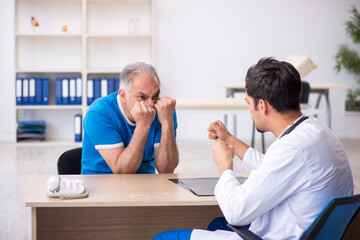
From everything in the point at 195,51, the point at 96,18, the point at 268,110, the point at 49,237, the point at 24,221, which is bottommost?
the point at 24,221

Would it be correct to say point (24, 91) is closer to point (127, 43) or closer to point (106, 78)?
point (106, 78)

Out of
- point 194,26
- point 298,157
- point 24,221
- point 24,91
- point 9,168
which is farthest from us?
point 194,26

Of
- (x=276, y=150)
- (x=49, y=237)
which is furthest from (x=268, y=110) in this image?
(x=49, y=237)

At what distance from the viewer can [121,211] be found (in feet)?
6.83

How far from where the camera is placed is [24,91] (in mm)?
6105

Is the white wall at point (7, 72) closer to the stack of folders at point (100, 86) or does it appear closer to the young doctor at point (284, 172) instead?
the stack of folders at point (100, 86)

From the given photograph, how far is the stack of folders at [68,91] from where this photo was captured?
612 cm

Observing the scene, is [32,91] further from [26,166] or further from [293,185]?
[293,185]

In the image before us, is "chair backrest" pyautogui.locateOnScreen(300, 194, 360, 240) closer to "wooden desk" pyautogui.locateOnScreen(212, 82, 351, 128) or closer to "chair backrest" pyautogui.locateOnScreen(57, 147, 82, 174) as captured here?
"chair backrest" pyautogui.locateOnScreen(57, 147, 82, 174)

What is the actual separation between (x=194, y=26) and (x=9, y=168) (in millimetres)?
3051

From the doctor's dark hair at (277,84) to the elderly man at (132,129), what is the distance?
2.49ft

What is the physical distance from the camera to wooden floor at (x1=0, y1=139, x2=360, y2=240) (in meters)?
3.21

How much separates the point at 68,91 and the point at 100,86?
41 cm

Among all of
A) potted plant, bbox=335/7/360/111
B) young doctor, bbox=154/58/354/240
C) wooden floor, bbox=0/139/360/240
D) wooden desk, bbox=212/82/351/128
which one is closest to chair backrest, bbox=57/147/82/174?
wooden floor, bbox=0/139/360/240
